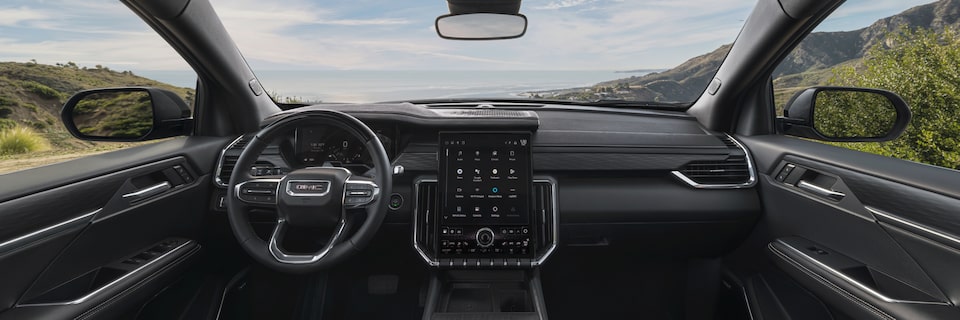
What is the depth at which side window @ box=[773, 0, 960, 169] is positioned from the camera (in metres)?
2.70

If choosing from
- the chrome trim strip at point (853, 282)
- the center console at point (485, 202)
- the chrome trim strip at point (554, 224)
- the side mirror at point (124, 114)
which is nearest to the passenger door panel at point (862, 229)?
the chrome trim strip at point (853, 282)

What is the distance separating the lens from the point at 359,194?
2006mm

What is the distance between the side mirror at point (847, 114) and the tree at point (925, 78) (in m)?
0.55

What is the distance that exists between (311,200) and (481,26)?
50.9 inches

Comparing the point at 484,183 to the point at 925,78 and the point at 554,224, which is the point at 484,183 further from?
the point at 925,78

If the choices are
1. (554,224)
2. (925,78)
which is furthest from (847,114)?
(925,78)

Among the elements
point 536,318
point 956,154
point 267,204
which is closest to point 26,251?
point 267,204

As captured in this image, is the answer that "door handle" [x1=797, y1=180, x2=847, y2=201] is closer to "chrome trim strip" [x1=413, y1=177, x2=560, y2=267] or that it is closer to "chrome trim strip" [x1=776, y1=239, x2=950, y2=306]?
"chrome trim strip" [x1=776, y1=239, x2=950, y2=306]

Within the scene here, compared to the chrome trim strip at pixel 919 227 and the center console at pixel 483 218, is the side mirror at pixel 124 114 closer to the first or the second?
the center console at pixel 483 218

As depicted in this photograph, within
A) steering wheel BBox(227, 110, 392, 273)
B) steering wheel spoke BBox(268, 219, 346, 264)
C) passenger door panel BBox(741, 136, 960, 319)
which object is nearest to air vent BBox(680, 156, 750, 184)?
passenger door panel BBox(741, 136, 960, 319)

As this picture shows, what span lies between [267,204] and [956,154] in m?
4.40

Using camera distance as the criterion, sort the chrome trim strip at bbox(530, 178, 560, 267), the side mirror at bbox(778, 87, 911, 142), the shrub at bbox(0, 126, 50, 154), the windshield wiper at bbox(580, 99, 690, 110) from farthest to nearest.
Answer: the windshield wiper at bbox(580, 99, 690, 110) → the chrome trim strip at bbox(530, 178, 560, 267) → the side mirror at bbox(778, 87, 911, 142) → the shrub at bbox(0, 126, 50, 154)

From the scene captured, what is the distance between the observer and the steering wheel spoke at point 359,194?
6.56 ft

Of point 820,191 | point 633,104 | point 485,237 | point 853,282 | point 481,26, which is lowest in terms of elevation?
point 485,237
